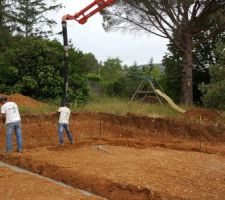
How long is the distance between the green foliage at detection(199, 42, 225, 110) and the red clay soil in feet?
41.4

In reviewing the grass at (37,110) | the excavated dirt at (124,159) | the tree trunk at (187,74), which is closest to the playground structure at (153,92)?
the tree trunk at (187,74)

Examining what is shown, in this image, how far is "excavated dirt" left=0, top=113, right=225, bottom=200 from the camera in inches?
357

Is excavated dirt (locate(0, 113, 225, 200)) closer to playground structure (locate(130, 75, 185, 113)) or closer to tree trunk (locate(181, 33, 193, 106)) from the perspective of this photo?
playground structure (locate(130, 75, 185, 113))

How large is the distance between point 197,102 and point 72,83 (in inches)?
315

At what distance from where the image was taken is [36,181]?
9.27 metres

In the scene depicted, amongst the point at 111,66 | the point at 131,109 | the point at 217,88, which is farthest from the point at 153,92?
the point at 111,66

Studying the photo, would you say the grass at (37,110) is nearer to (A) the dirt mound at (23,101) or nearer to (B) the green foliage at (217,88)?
(A) the dirt mound at (23,101)

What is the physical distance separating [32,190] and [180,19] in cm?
1856

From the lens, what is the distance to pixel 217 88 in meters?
20.7

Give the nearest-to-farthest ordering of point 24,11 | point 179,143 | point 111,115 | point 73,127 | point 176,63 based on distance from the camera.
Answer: point 179,143, point 73,127, point 111,115, point 176,63, point 24,11

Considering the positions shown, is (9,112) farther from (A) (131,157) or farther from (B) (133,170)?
(B) (133,170)

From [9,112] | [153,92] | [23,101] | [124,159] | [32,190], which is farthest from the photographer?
[153,92]

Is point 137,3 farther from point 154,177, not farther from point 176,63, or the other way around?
point 154,177

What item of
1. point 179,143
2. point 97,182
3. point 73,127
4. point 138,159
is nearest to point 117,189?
point 97,182
